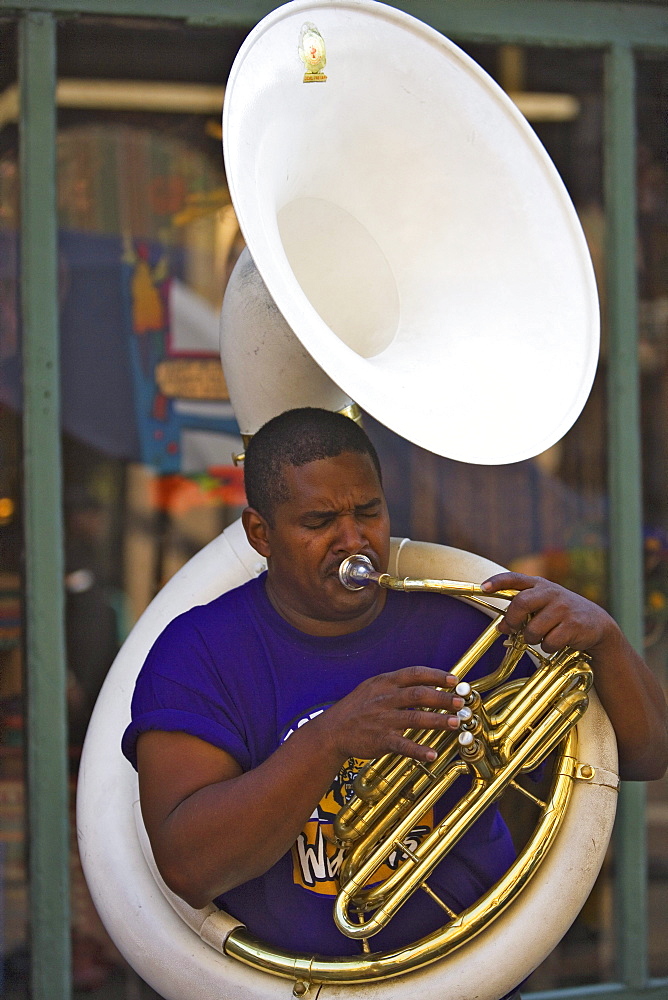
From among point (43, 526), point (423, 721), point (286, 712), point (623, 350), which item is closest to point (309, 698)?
point (286, 712)

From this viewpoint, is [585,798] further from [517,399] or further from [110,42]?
[110,42]

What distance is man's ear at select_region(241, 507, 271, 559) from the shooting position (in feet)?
6.25

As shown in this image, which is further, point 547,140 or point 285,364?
point 547,140

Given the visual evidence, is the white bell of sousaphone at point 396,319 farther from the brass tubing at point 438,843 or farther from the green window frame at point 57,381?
the green window frame at point 57,381

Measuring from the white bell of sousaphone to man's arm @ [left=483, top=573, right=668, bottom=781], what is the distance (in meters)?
0.05

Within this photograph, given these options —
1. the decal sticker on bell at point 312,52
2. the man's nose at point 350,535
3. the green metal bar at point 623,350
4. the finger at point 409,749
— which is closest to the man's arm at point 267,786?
the finger at point 409,749

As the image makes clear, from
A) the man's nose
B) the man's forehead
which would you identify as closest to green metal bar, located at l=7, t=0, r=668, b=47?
the man's forehead

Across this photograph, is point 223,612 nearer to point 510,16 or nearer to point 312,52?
point 312,52

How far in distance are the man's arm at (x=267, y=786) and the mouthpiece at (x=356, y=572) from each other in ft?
0.60

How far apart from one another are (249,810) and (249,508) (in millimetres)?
547

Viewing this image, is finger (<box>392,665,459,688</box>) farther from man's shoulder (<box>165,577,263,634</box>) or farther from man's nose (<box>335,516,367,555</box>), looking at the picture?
man's shoulder (<box>165,577,263,634</box>)

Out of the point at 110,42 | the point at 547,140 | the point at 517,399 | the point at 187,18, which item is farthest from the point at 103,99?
the point at 517,399

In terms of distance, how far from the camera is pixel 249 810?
1.60m

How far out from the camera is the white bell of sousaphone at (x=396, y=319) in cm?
172
